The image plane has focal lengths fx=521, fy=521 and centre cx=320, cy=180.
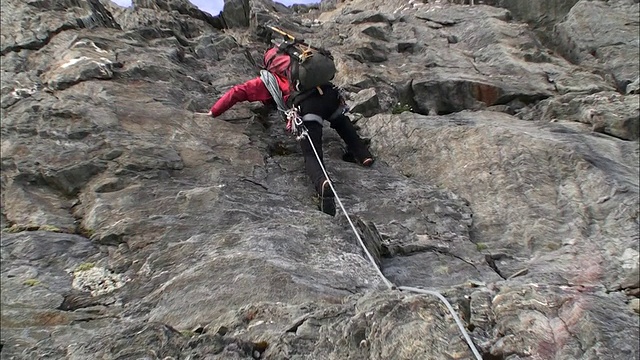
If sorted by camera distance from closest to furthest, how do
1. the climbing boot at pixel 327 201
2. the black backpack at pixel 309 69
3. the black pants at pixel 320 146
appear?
the climbing boot at pixel 327 201 < the black pants at pixel 320 146 < the black backpack at pixel 309 69

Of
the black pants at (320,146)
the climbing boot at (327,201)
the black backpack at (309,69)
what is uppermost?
the black backpack at (309,69)

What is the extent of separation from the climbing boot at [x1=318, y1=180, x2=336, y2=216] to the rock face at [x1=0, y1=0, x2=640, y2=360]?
358 millimetres

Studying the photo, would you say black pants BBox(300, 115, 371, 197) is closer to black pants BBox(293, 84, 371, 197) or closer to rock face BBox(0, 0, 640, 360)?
black pants BBox(293, 84, 371, 197)

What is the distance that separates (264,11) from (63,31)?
6.41 meters

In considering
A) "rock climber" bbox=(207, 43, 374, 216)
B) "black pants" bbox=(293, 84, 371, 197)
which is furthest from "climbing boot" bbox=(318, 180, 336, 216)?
"rock climber" bbox=(207, 43, 374, 216)

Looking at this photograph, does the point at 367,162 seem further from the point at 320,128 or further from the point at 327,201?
the point at 327,201

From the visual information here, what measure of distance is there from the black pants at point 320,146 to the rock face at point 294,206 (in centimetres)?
33

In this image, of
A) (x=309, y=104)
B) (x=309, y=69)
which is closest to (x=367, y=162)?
(x=309, y=104)

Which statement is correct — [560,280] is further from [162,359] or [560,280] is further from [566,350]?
[162,359]

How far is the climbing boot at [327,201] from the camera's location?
22.6 ft

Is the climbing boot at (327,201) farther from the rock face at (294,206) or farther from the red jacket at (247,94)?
the red jacket at (247,94)

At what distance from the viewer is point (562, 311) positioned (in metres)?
3.93

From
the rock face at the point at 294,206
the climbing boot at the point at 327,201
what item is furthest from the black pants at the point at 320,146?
the rock face at the point at 294,206

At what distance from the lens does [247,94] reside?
849 centimetres
